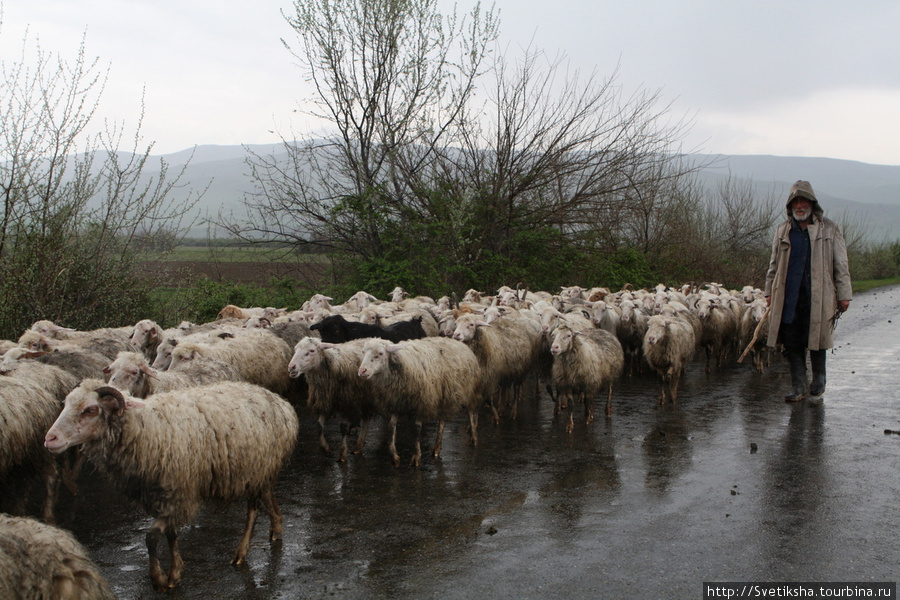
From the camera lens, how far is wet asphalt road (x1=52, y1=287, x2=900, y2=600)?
4336mm

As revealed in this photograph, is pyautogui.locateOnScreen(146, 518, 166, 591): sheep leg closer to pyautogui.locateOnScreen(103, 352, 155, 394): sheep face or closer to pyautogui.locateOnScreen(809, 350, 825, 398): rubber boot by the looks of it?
pyautogui.locateOnScreen(103, 352, 155, 394): sheep face

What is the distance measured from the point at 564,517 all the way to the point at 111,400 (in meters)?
3.30

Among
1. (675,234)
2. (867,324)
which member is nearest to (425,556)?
(867,324)

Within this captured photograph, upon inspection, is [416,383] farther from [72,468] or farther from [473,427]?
[72,468]

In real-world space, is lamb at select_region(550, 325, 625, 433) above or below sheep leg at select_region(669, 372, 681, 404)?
above

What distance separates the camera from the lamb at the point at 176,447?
4.36m

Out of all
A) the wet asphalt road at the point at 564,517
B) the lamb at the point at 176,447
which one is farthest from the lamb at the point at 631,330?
the lamb at the point at 176,447

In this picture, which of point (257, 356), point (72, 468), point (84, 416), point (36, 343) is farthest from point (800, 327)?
point (36, 343)

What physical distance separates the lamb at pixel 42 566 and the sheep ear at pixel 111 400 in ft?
3.75

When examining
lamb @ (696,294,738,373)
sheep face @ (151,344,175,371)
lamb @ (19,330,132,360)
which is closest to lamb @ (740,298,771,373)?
lamb @ (696,294,738,373)

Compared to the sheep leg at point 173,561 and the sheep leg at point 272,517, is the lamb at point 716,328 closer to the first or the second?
the sheep leg at point 272,517

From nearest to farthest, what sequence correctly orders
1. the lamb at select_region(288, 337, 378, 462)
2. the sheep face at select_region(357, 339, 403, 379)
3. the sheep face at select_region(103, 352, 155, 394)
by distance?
the sheep face at select_region(103, 352, 155, 394)
the sheep face at select_region(357, 339, 403, 379)
the lamb at select_region(288, 337, 378, 462)

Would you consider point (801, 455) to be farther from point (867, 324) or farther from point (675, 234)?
point (675, 234)

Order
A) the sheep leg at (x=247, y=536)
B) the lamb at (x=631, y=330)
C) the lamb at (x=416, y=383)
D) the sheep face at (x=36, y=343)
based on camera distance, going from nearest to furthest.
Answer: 1. the sheep leg at (x=247, y=536)
2. the lamb at (x=416, y=383)
3. the sheep face at (x=36, y=343)
4. the lamb at (x=631, y=330)
